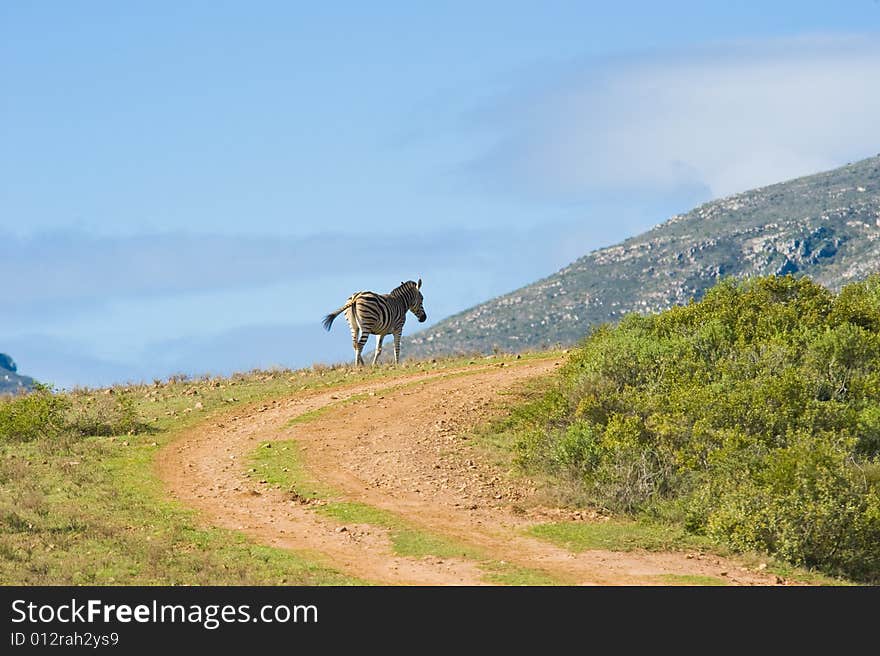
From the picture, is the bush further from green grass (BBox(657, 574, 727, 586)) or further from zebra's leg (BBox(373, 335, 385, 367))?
green grass (BBox(657, 574, 727, 586))

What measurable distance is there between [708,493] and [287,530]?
7.64m

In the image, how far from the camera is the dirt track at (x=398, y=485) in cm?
2202

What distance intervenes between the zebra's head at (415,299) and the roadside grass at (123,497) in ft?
25.1

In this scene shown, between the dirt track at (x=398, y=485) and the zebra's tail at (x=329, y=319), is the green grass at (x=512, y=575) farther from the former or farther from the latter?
the zebra's tail at (x=329, y=319)

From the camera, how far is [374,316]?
151 ft

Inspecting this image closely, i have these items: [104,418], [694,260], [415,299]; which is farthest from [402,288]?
[694,260]

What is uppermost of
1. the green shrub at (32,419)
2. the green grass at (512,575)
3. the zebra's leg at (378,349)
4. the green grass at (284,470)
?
the zebra's leg at (378,349)

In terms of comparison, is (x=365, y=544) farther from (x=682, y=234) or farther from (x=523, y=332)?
(x=682, y=234)

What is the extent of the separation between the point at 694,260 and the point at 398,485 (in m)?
145

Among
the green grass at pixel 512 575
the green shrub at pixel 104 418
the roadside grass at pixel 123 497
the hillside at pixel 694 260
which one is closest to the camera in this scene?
the green grass at pixel 512 575

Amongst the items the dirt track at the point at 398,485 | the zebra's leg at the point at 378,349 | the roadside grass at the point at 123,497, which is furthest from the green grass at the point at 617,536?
the zebra's leg at the point at 378,349

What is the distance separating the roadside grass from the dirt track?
0.78m

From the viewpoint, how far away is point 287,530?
79.8ft

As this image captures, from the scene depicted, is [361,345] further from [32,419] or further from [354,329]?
[32,419]
